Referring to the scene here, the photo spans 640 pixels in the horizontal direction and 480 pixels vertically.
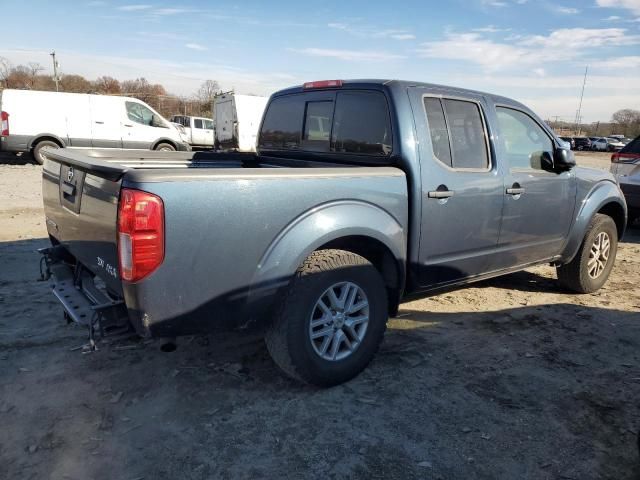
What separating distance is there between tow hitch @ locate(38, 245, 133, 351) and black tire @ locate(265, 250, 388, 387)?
0.85 meters

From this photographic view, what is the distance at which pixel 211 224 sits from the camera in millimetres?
2484

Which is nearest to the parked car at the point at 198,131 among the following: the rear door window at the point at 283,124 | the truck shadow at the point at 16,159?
the truck shadow at the point at 16,159

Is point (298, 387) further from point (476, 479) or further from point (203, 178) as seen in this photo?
point (203, 178)

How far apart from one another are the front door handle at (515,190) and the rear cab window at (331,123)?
1189 mm

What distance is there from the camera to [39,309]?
4191 mm

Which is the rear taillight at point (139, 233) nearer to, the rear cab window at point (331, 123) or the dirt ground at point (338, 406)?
the dirt ground at point (338, 406)

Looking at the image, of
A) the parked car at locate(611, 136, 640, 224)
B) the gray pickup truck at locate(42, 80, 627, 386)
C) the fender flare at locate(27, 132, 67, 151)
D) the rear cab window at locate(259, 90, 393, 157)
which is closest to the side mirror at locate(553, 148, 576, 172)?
the gray pickup truck at locate(42, 80, 627, 386)

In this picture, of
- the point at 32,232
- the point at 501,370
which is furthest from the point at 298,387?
the point at 32,232

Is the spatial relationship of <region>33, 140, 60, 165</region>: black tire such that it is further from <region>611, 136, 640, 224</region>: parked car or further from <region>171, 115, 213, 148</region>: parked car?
<region>611, 136, 640, 224</region>: parked car

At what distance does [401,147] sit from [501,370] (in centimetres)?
172

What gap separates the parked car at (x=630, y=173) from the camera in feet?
25.6

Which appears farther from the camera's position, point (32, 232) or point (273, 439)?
point (32, 232)

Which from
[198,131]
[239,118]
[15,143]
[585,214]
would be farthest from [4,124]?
[585,214]

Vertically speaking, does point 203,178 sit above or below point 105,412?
above
